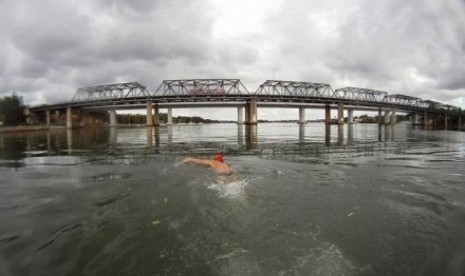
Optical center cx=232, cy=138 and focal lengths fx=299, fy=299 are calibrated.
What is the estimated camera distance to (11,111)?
149 m

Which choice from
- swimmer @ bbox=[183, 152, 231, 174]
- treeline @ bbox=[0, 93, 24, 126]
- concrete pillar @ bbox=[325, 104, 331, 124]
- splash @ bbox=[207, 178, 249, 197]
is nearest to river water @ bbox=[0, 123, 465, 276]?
splash @ bbox=[207, 178, 249, 197]

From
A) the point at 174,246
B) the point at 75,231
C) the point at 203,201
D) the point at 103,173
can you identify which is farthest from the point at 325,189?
the point at 103,173

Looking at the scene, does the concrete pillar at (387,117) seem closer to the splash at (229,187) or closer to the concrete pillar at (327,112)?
the concrete pillar at (327,112)

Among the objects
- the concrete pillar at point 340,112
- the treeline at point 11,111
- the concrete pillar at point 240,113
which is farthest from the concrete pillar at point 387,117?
the treeline at point 11,111

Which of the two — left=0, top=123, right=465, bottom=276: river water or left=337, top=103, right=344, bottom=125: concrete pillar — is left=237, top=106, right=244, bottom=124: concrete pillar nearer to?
left=337, top=103, right=344, bottom=125: concrete pillar

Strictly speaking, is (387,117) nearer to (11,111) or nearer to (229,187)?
(229,187)

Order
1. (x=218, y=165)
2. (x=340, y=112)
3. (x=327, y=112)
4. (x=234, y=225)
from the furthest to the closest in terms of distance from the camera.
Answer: (x=327, y=112), (x=340, y=112), (x=218, y=165), (x=234, y=225)

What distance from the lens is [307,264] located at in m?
6.10

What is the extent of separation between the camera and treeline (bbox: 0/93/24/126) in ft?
477

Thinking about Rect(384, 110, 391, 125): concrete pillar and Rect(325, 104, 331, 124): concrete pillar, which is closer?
Rect(325, 104, 331, 124): concrete pillar

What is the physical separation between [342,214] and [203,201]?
14.9 ft

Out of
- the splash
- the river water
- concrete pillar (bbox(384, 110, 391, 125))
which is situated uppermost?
concrete pillar (bbox(384, 110, 391, 125))

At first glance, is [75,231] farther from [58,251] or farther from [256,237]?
[256,237]

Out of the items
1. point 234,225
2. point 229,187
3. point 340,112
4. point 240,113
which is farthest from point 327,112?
point 234,225
